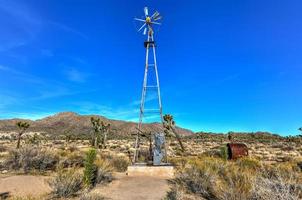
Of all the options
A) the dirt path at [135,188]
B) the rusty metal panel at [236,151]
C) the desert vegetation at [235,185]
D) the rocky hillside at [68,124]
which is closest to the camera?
the desert vegetation at [235,185]

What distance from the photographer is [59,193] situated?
9508 mm

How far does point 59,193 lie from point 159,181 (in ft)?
15.9

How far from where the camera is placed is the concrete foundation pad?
46.6ft

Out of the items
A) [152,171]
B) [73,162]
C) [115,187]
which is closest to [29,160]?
[73,162]

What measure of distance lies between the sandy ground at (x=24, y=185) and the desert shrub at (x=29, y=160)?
2056 mm

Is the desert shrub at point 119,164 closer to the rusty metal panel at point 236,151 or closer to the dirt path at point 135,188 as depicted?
the dirt path at point 135,188

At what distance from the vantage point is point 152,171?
1431 cm

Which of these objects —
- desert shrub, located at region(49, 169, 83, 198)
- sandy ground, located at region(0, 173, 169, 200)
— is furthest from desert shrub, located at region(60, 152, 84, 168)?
desert shrub, located at region(49, 169, 83, 198)

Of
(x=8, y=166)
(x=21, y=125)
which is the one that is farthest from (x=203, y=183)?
(x=21, y=125)

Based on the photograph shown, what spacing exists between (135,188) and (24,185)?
4633 millimetres

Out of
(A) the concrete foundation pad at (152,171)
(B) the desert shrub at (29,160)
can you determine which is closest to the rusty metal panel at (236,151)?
(A) the concrete foundation pad at (152,171)

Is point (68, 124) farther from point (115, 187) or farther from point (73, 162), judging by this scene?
point (115, 187)

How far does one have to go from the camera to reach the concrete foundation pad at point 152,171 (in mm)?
14219

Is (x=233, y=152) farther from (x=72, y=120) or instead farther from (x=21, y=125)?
(x=72, y=120)
